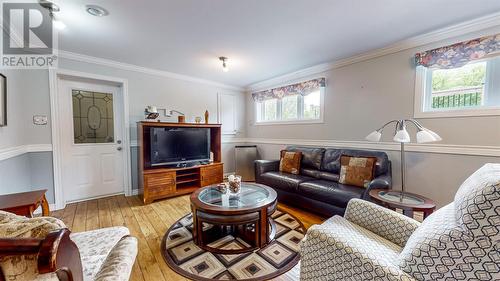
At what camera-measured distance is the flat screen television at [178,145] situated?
3195 mm

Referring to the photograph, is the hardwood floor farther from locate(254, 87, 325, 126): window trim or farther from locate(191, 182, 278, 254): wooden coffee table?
locate(254, 87, 325, 126): window trim

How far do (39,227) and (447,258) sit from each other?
1441 mm

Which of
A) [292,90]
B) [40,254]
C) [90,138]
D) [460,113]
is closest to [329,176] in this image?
[460,113]

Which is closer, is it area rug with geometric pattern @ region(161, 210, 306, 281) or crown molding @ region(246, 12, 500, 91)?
area rug with geometric pattern @ region(161, 210, 306, 281)

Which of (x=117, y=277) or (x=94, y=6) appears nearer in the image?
(x=117, y=277)

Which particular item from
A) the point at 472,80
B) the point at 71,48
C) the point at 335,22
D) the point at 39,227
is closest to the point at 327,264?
the point at 39,227

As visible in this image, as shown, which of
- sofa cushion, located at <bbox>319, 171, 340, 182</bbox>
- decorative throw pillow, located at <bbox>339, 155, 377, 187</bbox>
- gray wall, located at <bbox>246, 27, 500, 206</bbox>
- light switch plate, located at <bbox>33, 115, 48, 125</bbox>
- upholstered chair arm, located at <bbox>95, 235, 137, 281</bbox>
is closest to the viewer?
upholstered chair arm, located at <bbox>95, 235, 137, 281</bbox>

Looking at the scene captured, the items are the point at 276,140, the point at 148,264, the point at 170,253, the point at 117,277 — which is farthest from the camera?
the point at 276,140

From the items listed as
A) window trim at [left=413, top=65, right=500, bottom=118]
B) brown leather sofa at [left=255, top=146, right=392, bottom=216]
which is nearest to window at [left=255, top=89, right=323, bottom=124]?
brown leather sofa at [left=255, top=146, right=392, bottom=216]

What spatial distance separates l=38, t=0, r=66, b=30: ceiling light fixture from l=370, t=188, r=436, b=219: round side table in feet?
11.2

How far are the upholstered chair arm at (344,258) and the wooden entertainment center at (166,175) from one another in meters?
2.58

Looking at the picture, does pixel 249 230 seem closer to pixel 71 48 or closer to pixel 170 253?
pixel 170 253

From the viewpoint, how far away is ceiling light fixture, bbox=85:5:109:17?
69.0 inches

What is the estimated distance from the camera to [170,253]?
178cm
